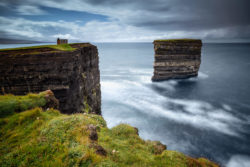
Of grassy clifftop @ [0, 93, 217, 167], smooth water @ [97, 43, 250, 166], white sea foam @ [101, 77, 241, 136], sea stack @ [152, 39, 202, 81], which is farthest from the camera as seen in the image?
sea stack @ [152, 39, 202, 81]

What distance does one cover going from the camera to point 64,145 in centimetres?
687

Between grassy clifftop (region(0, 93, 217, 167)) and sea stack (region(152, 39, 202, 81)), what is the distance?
52585mm

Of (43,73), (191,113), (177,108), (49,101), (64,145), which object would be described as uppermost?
(43,73)

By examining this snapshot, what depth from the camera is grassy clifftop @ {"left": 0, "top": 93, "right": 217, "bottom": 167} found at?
6066mm

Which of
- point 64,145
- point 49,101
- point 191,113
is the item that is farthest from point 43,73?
point 191,113

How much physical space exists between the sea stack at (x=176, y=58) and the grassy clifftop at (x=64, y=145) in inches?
2070

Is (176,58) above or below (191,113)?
above

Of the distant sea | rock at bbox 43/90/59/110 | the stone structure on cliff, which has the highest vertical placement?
the stone structure on cliff

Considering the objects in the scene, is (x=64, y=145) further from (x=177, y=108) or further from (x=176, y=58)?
(x=176, y=58)

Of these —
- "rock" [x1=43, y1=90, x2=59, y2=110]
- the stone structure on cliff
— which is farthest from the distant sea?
"rock" [x1=43, y1=90, x2=59, y2=110]

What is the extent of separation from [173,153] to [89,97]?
18.8m

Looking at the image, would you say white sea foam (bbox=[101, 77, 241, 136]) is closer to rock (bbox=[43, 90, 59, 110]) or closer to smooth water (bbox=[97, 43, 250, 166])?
smooth water (bbox=[97, 43, 250, 166])

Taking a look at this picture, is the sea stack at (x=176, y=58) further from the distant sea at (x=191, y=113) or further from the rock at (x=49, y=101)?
the rock at (x=49, y=101)

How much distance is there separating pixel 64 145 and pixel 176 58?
60.8 metres
